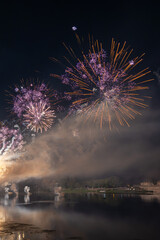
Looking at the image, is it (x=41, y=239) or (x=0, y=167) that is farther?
(x=0, y=167)

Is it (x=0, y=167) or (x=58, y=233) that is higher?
(x=0, y=167)

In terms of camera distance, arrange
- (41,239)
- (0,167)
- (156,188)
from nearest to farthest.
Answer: (41,239) → (0,167) → (156,188)

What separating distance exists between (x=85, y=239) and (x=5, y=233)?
9.62m

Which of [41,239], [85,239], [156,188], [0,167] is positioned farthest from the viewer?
[156,188]

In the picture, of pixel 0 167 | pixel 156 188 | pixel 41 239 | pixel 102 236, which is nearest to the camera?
pixel 41 239

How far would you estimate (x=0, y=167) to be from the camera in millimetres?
44812

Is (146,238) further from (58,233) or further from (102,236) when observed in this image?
(58,233)

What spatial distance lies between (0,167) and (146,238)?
31.3 metres

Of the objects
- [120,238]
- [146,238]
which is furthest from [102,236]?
[146,238]

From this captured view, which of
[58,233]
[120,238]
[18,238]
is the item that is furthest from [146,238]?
[18,238]

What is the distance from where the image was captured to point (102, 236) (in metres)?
26.6

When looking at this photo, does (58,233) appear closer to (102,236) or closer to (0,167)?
(102,236)

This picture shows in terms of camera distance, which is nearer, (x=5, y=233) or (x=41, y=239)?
(x=41, y=239)

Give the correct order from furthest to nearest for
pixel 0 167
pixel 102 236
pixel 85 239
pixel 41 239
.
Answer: pixel 0 167
pixel 102 236
pixel 85 239
pixel 41 239
